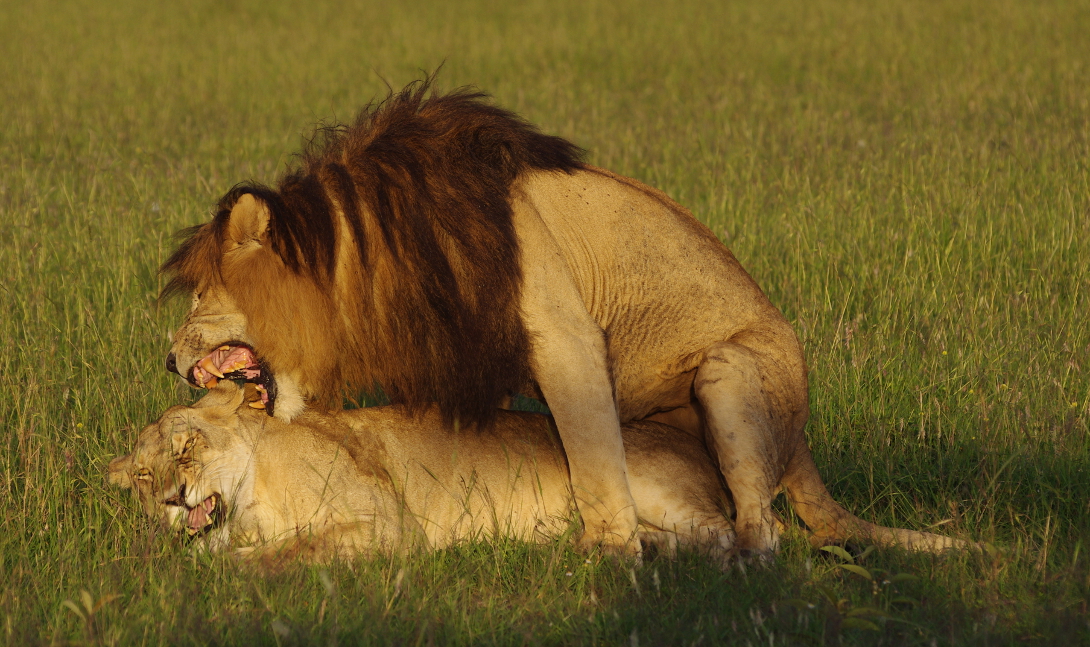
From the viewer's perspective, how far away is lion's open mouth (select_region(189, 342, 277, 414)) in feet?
12.2

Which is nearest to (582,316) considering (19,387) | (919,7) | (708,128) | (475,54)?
(19,387)

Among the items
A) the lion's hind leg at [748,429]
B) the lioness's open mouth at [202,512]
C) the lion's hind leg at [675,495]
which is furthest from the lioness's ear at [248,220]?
the lion's hind leg at [748,429]

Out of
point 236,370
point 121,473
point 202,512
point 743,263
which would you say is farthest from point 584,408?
point 743,263

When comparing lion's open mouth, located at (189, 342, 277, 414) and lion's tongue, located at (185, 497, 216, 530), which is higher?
lion's open mouth, located at (189, 342, 277, 414)

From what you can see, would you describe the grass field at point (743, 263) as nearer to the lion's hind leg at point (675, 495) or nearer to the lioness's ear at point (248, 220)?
the lion's hind leg at point (675, 495)

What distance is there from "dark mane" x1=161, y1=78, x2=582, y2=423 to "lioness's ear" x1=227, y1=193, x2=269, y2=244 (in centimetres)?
3

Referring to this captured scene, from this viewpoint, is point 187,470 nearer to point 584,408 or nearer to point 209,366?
point 209,366

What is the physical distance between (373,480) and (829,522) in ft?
5.18

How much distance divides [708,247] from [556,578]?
141 cm

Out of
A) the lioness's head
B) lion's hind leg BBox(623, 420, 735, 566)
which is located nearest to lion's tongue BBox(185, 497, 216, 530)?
the lioness's head

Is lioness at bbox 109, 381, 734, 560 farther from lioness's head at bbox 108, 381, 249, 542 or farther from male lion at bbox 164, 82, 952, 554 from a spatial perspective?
male lion at bbox 164, 82, 952, 554

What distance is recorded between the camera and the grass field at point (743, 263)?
3203 millimetres

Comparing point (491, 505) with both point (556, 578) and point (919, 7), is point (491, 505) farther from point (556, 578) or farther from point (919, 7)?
point (919, 7)

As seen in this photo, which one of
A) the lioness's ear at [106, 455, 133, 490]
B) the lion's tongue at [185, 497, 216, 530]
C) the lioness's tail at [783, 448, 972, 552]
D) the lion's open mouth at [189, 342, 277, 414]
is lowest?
the lioness's tail at [783, 448, 972, 552]
